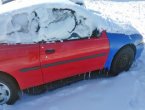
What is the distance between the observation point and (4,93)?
517cm

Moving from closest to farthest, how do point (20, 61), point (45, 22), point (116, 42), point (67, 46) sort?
point (20, 61)
point (45, 22)
point (67, 46)
point (116, 42)

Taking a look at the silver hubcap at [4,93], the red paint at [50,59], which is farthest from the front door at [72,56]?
the silver hubcap at [4,93]

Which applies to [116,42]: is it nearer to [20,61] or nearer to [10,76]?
[20,61]

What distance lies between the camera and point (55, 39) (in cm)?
532

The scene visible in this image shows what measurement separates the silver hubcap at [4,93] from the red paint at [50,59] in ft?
0.74

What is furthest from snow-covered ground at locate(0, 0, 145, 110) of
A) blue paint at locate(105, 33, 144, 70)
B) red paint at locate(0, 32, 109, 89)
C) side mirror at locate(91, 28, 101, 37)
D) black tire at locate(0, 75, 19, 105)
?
side mirror at locate(91, 28, 101, 37)

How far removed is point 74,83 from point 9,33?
63.4 inches

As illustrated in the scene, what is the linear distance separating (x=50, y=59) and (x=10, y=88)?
2.58ft

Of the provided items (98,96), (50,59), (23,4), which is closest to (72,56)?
(50,59)

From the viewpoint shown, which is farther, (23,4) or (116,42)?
(116,42)

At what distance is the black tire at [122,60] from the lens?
6.09 metres

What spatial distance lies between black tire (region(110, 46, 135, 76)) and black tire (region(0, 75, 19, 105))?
6.27ft

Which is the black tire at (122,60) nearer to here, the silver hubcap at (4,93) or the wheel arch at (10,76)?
the wheel arch at (10,76)

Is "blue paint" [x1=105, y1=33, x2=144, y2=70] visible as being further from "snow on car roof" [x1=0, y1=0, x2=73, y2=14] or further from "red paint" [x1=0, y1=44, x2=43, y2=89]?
"red paint" [x1=0, y1=44, x2=43, y2=89]
